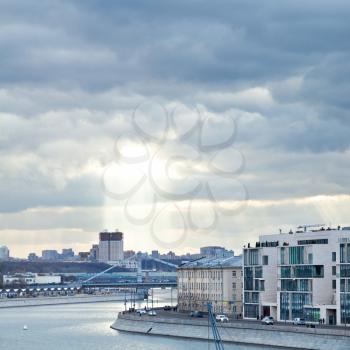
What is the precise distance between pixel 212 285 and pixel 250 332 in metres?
30.2

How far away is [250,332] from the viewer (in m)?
80.5

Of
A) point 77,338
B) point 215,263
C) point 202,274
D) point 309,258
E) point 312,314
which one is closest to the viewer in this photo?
point 312,314

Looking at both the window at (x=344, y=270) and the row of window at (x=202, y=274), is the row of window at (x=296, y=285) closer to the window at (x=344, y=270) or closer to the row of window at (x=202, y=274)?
the window at (x=344, y=270)

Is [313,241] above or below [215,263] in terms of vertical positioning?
above

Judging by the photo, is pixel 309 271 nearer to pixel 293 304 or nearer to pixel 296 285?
pixel 296 285

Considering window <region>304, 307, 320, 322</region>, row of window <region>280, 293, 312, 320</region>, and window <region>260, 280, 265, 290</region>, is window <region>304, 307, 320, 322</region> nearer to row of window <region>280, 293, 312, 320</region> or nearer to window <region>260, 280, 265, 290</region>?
row of window <region>280, 293, 312, 320</region>

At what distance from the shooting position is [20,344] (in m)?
90.2

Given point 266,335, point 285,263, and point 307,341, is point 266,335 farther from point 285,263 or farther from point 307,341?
point 285,263

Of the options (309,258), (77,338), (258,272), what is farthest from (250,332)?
(77,338)

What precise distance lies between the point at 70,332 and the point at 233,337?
86.9ft

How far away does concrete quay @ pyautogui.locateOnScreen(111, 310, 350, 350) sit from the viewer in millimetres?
71812

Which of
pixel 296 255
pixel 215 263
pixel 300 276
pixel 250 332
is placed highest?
pixel 296 255

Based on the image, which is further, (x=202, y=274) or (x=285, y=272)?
(x=202, y=274)

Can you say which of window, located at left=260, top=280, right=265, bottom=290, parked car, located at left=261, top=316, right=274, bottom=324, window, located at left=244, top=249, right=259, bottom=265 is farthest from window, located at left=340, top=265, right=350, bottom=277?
window, located at left=244, top=249, right=259, bottom=265
